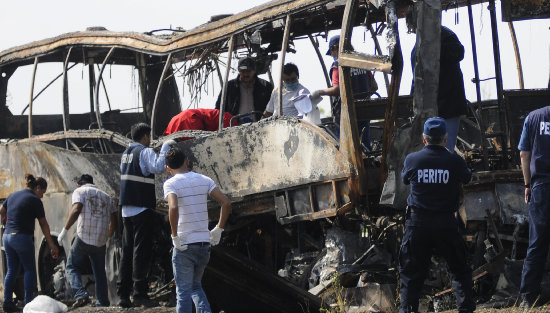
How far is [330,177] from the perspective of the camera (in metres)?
9.48

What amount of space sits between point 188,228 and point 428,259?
205 centimetres

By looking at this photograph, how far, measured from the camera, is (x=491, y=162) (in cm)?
1008


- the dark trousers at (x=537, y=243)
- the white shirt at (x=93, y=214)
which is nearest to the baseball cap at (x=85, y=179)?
the white shirt at (x=93, y=214)

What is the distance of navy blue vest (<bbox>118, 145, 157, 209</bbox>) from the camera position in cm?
1095

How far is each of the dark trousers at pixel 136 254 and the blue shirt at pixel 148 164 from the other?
65 mm

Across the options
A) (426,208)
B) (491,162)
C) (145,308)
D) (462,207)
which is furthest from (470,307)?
(145,308)

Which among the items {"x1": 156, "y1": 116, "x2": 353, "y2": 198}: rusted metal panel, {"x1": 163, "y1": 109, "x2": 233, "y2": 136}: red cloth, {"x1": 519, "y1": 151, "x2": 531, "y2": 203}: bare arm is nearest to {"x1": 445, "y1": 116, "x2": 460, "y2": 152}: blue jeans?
{"x1": 156, "y1": 116, "x2": 353, "y2": 198}: rusted metal panel

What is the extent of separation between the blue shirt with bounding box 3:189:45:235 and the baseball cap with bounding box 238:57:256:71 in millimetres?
3136

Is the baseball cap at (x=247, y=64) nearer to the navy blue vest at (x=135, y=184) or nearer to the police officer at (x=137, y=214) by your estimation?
the police officer at (x=137, y=214)

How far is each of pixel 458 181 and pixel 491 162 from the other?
2.60 m

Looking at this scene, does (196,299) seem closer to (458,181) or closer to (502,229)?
(458,181)

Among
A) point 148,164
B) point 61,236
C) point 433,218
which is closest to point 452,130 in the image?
point 433,218

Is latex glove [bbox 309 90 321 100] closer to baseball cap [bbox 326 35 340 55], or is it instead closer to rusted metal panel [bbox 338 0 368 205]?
baseball cap [bbox 326 35 340 55]

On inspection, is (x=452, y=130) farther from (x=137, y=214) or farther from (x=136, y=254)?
(x=136, y=254)
